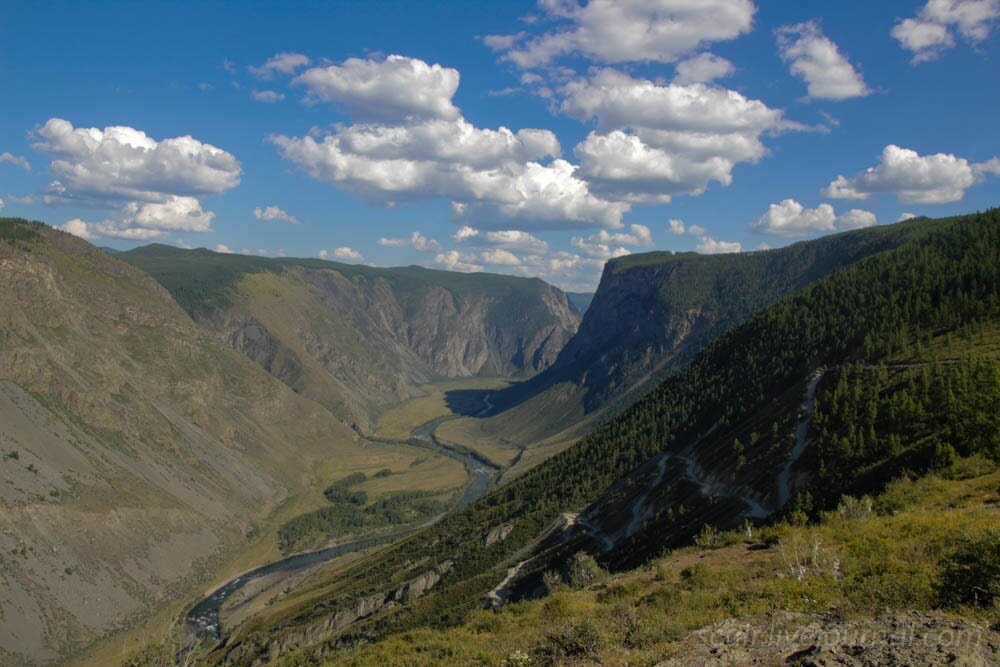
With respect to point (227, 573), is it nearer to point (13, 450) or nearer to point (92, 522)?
point (92, 522)

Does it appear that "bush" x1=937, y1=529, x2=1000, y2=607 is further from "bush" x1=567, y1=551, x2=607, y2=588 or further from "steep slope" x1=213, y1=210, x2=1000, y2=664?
"bush" x1=567, y1=551, x2=607, y2=588

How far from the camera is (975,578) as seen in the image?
21188mm

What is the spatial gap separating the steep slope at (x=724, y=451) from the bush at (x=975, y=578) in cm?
3158

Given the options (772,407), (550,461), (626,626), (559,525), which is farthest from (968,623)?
(550,461)

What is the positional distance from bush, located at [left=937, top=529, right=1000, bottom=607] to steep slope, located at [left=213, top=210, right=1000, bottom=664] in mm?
31584

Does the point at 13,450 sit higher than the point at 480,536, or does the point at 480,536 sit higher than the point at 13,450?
the point at 13,450

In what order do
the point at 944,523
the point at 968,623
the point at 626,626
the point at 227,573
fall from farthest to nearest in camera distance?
1. the point at 227,573
2. the point at 944,523
3. the point at 626,626
4. the point at 968,623

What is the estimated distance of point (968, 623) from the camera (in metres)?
19.0

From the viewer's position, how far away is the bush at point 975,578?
67.6 ft

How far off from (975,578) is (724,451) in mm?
80382

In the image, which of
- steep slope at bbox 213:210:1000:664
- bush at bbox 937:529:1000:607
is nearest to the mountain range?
bush at bbox 937:529:1000:607

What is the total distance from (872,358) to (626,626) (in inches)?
3539

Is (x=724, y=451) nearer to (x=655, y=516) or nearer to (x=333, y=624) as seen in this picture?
(x=655, y=516)

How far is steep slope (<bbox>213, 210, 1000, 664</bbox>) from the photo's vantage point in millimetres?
64688
